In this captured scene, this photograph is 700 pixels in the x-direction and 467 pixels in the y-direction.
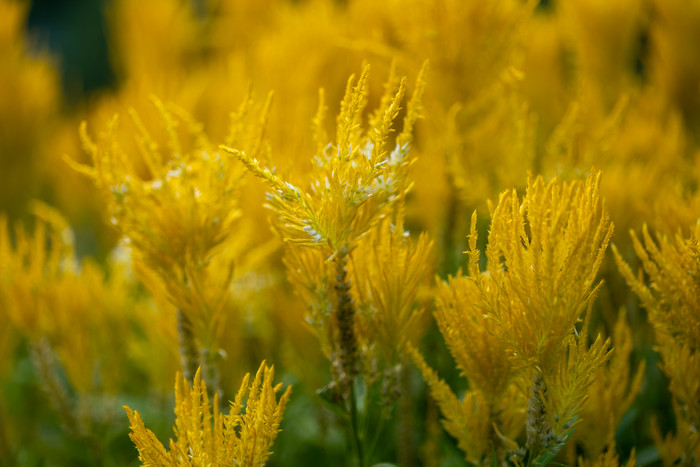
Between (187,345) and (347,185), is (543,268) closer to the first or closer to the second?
(347,185)

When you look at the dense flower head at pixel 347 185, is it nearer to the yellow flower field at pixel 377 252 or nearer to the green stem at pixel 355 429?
the yellow flower field at pixel 377 252

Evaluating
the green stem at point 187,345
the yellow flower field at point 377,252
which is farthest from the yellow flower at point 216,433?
the green stem at point 187,345

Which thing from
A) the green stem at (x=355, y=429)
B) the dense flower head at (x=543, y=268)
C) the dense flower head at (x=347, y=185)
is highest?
the dense flower head at (x=347, y=185)

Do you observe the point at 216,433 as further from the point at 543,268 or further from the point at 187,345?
the point at 543,268

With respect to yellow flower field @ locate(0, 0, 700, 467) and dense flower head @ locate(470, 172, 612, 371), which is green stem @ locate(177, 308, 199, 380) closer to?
yellow flower field @ locate(0, 0, 700, 467)

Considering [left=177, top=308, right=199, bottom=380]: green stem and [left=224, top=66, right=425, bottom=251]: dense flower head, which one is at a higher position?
[left=224, top=66, right=425, bottom=251]: dense flower head

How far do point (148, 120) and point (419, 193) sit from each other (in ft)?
1.25

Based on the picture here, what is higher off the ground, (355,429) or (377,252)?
A: (377,252)

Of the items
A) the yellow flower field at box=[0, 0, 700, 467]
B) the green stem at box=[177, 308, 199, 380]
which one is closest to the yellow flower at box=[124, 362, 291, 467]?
the yellow flower field at box=[0, 0, 700, 467]

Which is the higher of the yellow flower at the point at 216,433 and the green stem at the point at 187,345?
the green stem at the point at 187,345

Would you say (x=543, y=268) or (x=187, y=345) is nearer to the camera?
(x=543, y=268)

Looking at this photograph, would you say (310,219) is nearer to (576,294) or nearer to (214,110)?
(576,294)

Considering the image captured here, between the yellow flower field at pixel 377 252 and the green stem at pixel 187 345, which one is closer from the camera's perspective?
the yellow flower field at pixel 377 252

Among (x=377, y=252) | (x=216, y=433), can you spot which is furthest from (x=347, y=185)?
(x=216, y=433)
